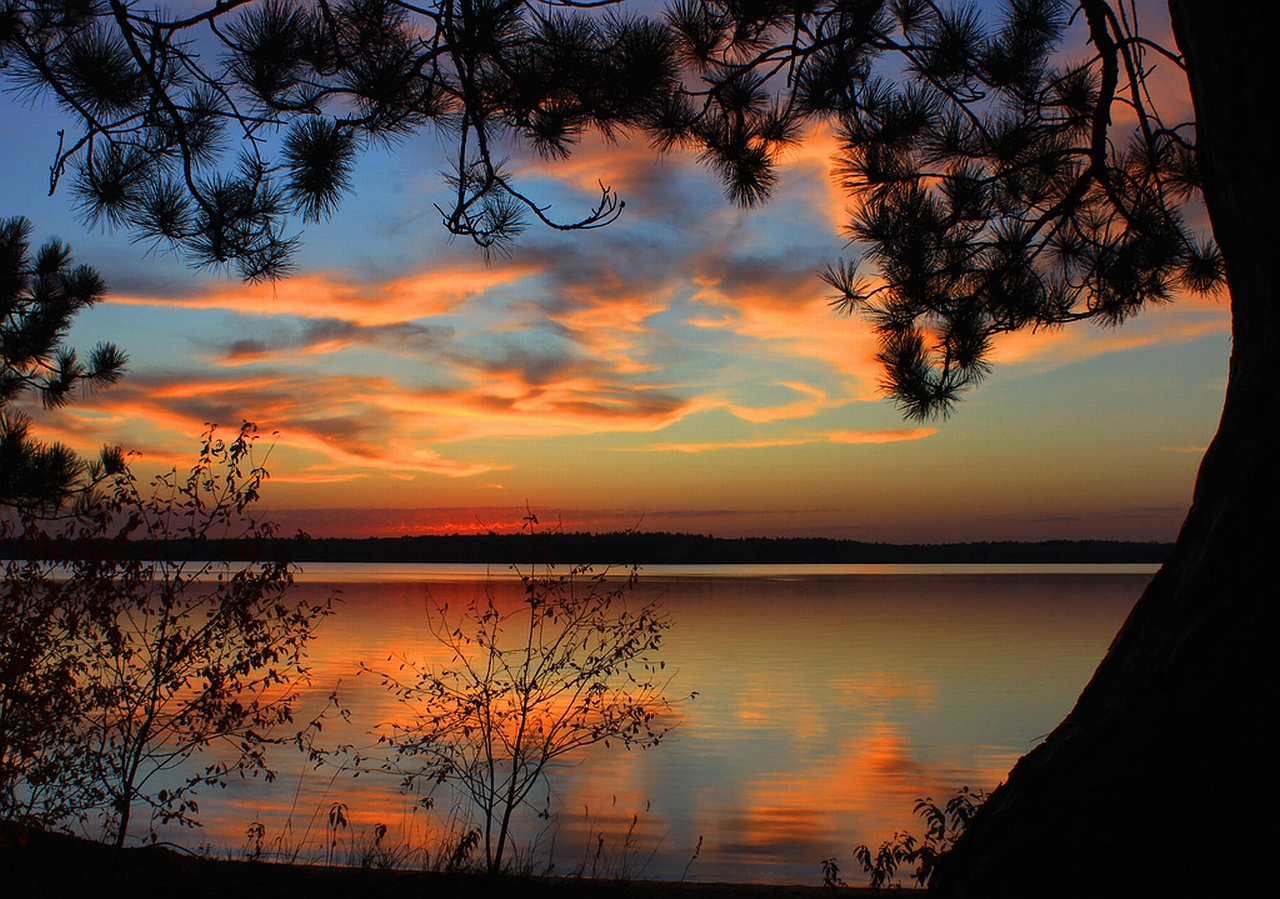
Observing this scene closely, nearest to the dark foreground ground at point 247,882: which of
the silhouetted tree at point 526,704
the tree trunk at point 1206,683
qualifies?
the silhouetted tree at point 526,704

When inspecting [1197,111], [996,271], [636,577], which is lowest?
[636,577]

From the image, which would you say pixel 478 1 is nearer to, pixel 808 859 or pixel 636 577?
pixel 636 577

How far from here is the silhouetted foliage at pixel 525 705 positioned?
20.4 ft

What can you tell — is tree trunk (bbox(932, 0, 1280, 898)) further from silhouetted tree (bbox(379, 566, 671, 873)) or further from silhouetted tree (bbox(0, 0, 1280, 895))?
silhouetted tree (bbox(379, 566, 671, 873))

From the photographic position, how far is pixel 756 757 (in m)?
13.1

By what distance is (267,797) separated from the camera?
10.7m

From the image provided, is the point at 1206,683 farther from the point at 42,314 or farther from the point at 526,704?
the point at 42,314

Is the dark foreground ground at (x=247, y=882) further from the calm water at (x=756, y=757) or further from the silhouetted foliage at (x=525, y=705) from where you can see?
the calm water at (x=756, y=757)

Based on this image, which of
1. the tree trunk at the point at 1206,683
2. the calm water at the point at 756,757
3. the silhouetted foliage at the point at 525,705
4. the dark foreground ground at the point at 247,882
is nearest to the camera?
the tree trunk at the point at 1206,683

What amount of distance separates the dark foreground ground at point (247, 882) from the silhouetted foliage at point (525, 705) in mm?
366

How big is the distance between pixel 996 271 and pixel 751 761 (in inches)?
326

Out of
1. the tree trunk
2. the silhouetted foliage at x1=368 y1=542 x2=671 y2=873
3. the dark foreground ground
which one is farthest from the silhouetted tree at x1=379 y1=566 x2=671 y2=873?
the tree trunk

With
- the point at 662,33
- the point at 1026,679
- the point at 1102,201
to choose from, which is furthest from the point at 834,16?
the point at 1026,679

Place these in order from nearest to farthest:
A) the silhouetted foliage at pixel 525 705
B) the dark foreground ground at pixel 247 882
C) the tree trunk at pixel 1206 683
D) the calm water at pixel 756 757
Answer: the tree trunk at pixel 1206 683, the dark foreground ground at pixel 247 882, the silhouetted foliage at pixel 525 705, the calm water at pixel 756 757
